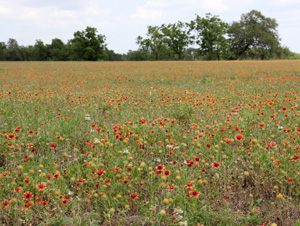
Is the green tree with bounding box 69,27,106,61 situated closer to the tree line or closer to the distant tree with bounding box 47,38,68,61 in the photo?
the tree line

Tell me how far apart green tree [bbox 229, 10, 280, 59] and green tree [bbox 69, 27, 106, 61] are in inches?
1286

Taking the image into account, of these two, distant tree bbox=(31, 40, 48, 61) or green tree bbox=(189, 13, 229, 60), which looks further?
distant tree bbox=(31, 40, 48, 61)

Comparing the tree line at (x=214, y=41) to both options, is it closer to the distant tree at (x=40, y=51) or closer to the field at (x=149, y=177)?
the distant tree at (x=40, y=51)

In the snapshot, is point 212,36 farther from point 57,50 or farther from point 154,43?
point 57,50

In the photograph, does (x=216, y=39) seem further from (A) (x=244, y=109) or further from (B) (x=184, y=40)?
(A) (x=244, y=109)

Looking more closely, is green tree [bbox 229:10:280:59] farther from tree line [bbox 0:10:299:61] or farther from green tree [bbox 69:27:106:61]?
green tree [bbox 69:27:106:61]

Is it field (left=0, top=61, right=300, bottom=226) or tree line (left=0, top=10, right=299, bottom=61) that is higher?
tree line (left=0, top=10, right=299, bottom=61)

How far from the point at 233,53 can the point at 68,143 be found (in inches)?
2606

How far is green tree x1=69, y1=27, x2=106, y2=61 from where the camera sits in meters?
62.7

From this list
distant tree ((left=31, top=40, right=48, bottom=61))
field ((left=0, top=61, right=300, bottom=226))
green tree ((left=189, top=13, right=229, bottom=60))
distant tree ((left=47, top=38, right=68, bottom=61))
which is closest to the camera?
field ((left=0, top=61, right=300, bottom=226))

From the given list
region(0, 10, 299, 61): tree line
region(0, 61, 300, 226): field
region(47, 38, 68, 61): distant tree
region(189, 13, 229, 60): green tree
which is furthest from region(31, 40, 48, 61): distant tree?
region(0, 61, 300, 226): field

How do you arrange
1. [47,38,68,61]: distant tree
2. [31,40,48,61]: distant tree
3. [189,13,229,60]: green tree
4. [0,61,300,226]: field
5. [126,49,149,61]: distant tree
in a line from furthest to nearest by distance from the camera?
1. [31,40,48,61]: distant tree
2. [47,38,68,61]: distant tree
3. [126,49,149,61]: distant tree
4. [189,13,229,60]: green tree
5. [0,61,300,226]: field

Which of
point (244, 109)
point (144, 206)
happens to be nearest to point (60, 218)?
point (144, 206)

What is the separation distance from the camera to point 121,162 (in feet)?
9.69
